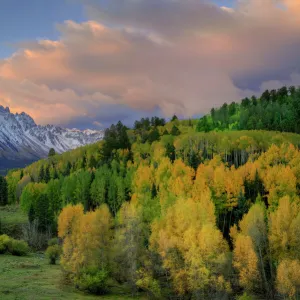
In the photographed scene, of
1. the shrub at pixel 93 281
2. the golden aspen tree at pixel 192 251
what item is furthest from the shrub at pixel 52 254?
the golden aspen tree at pixel 192 251

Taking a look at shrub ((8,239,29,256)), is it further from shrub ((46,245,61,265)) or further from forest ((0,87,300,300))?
shrub ((46,245,61,265))

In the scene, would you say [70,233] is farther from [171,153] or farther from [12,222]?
[171,153]

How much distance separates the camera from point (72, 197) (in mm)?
140750

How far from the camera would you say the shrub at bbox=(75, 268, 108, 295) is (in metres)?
61.5

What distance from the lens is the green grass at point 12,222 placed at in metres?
124

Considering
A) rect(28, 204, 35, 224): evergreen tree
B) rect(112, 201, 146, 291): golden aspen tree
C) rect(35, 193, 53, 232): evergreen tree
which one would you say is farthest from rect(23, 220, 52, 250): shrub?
rect(112, 201, 146, 291): golden aspen tree

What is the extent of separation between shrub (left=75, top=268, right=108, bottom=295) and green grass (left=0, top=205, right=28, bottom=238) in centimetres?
6837

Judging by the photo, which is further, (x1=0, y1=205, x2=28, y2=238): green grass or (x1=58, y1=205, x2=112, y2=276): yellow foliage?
(x1=0, y1=205, x2=28, y2=238): green grass

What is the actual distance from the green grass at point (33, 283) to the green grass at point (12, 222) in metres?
40.8

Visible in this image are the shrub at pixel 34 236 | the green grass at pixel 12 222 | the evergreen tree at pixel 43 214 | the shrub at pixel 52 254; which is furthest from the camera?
the evergreen tree at pixel 43 214

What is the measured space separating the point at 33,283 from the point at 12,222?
74.7m

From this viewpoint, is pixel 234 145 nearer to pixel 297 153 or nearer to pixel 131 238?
pixel 297 153

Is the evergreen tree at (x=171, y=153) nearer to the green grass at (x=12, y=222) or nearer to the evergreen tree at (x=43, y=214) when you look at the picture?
the evergreen tree at (x=43, y=214)

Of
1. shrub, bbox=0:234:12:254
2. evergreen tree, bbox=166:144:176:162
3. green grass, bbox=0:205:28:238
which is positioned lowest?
shrub, bbox=0:234:12:254
